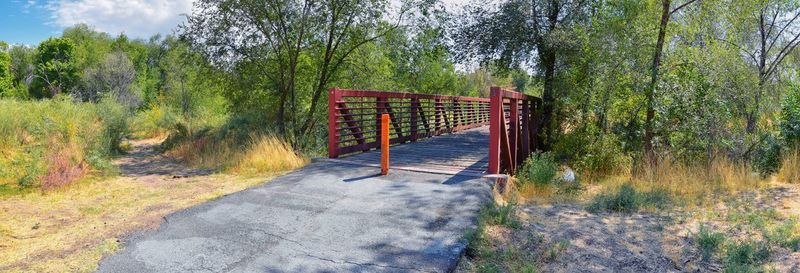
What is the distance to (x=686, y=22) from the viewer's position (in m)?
10.2

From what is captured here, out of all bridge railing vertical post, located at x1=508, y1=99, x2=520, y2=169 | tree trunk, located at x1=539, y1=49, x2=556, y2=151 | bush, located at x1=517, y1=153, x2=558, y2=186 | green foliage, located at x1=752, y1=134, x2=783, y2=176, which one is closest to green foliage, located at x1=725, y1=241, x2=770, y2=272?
bush, located at x1=517, y1=153, x2=558, y2=186

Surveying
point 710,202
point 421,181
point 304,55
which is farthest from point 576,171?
point 304,55

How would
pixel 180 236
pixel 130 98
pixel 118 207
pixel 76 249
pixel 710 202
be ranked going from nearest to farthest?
1. pixel 76 249
2. pixel 180 236
3. pixel 118 207
4. pixel 710 202
5. pixel 130 98

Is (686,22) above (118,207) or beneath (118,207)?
above

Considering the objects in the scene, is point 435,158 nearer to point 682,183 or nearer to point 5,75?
point 682,183

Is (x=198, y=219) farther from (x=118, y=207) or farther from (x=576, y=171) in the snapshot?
(x=576, y=171)

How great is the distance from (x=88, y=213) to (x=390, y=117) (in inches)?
250

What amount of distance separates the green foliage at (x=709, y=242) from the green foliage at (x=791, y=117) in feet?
19.1

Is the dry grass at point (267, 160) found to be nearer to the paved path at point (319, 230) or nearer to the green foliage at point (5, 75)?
the paved path at point (319, 230)

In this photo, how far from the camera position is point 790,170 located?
26.3 ft

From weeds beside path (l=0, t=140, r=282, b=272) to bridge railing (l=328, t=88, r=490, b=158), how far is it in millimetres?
1838

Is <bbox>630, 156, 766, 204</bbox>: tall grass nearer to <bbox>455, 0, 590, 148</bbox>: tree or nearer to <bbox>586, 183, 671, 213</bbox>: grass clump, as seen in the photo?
<bbox>586, 183, 671, 213</bbox>: grass clump

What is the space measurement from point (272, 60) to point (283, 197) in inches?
298

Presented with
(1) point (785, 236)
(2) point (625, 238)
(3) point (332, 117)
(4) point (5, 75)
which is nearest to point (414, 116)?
(3) point (332, 117)
